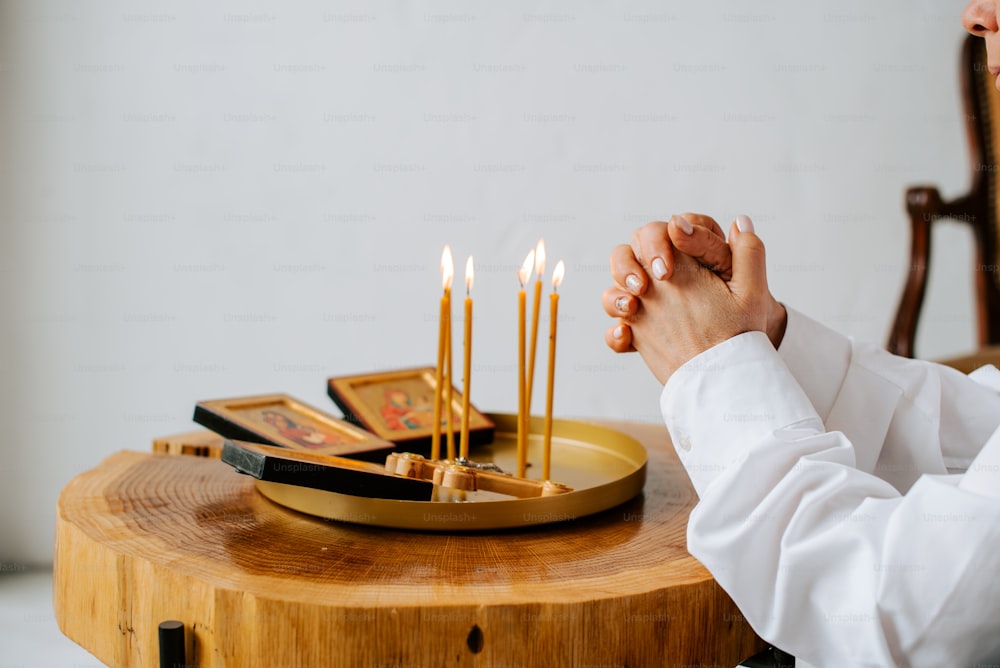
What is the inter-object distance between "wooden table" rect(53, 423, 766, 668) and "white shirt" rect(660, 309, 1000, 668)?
84 mm

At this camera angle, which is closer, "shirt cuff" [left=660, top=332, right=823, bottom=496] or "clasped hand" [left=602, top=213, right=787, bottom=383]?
"shirt cuff" [left=660, top=332, right=823, bottom=496]

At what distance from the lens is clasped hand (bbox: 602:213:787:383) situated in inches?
48.2

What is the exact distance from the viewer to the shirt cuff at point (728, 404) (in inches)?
42.9

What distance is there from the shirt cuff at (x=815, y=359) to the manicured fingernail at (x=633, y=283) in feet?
0.76

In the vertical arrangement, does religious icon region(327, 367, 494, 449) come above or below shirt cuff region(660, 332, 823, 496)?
below

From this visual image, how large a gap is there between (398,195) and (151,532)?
233 centimetres

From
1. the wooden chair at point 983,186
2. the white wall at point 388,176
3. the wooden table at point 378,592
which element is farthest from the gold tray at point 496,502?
the white wall at point 388,176

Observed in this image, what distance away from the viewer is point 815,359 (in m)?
1.37

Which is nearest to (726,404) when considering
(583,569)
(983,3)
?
(583,569)

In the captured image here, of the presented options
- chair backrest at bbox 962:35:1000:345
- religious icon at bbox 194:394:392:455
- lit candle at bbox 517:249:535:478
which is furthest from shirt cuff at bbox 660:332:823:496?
chair backrest at bbox 962:35:1000:345

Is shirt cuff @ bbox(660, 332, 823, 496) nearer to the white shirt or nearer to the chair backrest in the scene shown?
the white shirt

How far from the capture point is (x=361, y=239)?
11.1ft

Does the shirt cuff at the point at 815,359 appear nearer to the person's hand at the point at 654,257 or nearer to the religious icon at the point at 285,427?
the person's hand at the point at 654,257

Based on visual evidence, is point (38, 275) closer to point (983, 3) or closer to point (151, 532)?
point (151, 532)
